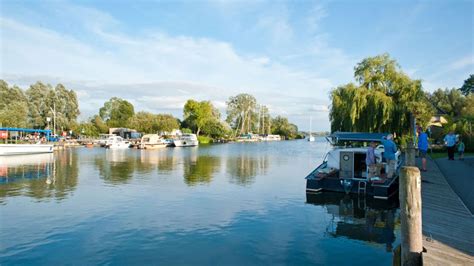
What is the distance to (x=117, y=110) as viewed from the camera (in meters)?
114

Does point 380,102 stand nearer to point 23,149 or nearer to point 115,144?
point 23,149

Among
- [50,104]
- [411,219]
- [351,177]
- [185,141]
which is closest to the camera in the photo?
[411,219]

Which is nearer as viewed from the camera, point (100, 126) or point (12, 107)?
point (12, 107)

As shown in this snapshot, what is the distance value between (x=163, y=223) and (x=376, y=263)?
6.89 m

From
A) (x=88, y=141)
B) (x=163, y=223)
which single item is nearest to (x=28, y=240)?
(x=163, y=223)

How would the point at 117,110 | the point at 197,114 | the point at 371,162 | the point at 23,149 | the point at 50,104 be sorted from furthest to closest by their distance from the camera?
the point at 117,110 → the point at 197,114 → the point at 50,104 → the point at 23,149 → the point at 371,162

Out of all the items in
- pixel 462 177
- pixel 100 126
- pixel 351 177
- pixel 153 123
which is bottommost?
pixel 351 177

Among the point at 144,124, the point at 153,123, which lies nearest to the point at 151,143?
the point at 153,123

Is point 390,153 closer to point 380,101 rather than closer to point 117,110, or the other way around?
point 380,101

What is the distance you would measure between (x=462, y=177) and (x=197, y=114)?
8480 centimetres

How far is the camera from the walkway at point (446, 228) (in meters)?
7.03

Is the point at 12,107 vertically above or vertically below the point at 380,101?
above

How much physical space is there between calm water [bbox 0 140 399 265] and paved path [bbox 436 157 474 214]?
95.8 inches

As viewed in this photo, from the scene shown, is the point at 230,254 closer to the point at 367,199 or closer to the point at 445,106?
the point at 367,199
